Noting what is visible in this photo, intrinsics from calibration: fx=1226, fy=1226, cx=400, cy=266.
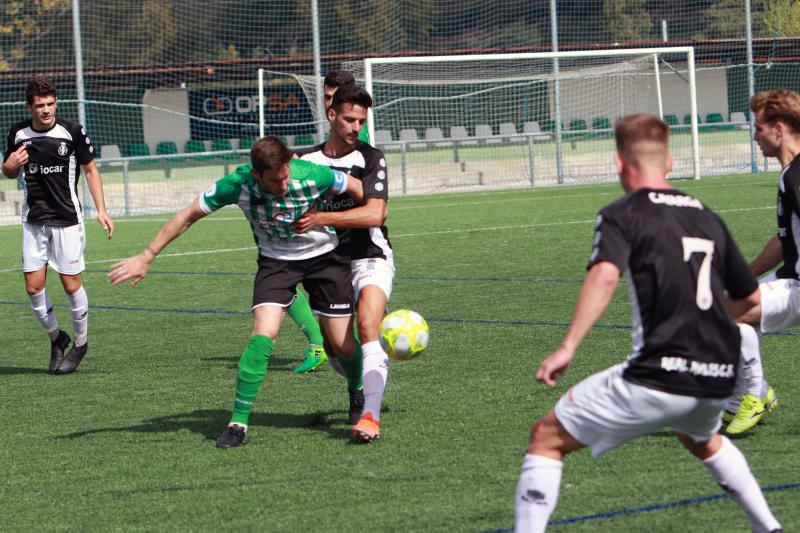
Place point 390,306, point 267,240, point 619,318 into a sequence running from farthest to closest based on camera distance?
point 390,306, point 619,318, point 267,240

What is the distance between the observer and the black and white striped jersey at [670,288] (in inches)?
145

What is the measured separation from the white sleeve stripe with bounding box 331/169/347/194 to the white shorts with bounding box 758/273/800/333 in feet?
6.74

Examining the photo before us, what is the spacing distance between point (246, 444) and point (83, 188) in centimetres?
1999

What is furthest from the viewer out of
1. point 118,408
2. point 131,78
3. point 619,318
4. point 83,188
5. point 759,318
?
point 131,78

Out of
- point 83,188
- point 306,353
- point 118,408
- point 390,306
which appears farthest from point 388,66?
point 118,408

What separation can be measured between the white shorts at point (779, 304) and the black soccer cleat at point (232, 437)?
252 centimetres

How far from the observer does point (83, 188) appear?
81.9ft

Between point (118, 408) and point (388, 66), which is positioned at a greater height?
point (388, 66)

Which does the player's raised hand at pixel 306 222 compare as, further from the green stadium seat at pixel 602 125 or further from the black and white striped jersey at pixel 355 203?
the green stadium seat at pixel 602 125

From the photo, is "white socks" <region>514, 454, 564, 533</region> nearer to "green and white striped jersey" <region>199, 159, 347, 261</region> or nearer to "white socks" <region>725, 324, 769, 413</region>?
"white socks" <region>725, 324, 769, 413</region>

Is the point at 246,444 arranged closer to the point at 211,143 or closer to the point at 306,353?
the point at 306,353

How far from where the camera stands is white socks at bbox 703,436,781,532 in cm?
386

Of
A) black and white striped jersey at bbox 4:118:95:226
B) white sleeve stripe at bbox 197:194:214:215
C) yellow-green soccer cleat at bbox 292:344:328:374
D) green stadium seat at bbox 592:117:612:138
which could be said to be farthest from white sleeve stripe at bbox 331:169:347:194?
green stadium seat at bbox 592:117:612:138

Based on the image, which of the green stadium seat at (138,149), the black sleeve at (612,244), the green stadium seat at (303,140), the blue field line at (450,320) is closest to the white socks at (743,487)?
the black sleeve at (612,244)
